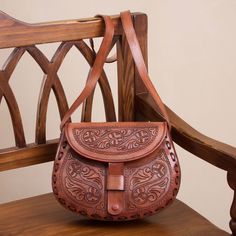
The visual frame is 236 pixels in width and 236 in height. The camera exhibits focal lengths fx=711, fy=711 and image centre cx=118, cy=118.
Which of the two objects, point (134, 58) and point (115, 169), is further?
point (134, 58)

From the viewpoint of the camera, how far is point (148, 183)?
1.50 meters

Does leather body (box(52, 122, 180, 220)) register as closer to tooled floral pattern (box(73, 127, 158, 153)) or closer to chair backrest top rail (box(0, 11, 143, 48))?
tooled floral pattern (box(73, 127, 158, 153))

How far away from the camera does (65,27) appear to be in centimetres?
156

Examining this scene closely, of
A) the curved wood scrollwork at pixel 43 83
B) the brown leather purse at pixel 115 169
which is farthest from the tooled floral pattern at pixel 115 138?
the curved wood scrollwork at pixel 43 83

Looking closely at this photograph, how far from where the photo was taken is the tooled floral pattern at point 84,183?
4.88 feet

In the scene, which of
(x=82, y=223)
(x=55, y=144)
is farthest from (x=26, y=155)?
(x=82, y=223)

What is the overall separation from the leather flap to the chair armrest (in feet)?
0.20

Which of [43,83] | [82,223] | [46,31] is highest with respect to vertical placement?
[46,31]

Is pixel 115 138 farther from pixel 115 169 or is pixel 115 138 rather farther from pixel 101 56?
pixel 101 56

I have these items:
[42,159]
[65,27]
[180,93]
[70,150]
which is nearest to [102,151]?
[70,150]

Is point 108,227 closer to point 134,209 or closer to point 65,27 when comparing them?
point 134,209

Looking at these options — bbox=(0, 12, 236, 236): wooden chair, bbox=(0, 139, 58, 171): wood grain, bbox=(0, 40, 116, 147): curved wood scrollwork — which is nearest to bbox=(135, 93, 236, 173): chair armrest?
bbox=(0, 12, 236, 236): wooden chair

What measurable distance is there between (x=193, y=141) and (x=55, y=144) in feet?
1.03

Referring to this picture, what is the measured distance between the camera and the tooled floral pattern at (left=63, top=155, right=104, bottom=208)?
1.49 meters
